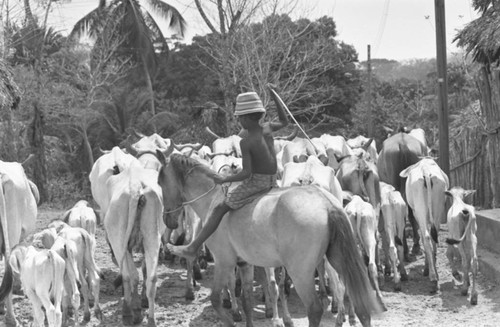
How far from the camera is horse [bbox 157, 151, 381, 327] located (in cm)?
779

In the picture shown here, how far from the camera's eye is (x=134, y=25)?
127ft

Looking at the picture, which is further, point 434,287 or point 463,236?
point 434,287

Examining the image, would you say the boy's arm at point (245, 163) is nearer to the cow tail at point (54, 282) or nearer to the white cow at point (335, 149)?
the cow tail at point (54, 282)

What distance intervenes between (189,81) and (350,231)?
3653 cm

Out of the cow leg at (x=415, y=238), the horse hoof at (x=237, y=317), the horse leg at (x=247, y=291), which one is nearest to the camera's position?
the horse leg at (x=247, y=291)

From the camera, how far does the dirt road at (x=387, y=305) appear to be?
10234 mm

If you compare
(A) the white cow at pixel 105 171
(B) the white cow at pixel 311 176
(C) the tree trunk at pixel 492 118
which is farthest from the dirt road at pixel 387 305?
(C) the tree trunk at pixel 492 118

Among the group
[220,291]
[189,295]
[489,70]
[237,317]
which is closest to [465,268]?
[237,317]

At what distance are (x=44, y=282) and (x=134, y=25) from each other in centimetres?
3140

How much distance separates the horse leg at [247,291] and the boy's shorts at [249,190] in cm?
132

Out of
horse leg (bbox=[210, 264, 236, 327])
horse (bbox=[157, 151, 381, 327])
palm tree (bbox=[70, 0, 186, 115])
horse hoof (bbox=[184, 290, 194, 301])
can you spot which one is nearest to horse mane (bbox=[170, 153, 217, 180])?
horse (bbox=[157, 151, 381, 327])

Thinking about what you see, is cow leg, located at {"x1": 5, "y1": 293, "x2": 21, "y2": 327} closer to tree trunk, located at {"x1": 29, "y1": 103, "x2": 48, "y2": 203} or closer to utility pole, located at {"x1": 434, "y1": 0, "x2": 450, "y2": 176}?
utility pole, located at {"x1": 434, "y1": 0, "x2": 450, "y2": 176}

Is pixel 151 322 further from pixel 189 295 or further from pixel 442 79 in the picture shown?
pixel 442 79

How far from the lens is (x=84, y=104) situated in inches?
1330
